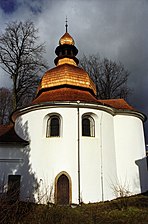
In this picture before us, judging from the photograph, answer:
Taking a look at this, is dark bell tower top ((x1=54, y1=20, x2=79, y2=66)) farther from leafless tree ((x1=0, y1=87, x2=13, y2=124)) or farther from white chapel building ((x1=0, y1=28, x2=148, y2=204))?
leafless tree ((x1=0, y1=87, x2=13, y2=124))

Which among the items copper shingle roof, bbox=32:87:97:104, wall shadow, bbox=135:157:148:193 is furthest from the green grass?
copper shingle roof, bbox=32:87:97:104

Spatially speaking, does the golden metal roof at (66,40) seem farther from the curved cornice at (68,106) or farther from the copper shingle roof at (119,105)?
the curved cornice at (68,106)

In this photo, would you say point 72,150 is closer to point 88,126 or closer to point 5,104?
point 88,126

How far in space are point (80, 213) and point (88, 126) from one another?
214 inches

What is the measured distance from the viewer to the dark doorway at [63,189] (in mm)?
12711

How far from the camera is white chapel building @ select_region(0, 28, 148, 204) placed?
1305cm

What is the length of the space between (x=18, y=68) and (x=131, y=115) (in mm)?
10086

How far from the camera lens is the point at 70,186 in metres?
12.9

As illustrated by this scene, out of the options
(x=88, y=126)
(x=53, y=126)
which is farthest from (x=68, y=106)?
(x=88, y=126)

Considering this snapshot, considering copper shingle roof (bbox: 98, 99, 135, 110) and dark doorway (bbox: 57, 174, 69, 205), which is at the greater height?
copper shingle roof (bbox: 98, 99, 135, 110)

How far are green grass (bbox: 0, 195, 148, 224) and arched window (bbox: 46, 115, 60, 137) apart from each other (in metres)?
4.04

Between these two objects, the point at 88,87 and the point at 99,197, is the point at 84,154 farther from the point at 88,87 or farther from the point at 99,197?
the point at 88,87

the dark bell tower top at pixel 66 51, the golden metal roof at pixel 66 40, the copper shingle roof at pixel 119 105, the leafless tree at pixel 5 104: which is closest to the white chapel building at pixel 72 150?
the copper shingle roof at pixel 119 105

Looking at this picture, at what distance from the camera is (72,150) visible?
44.3 ft
